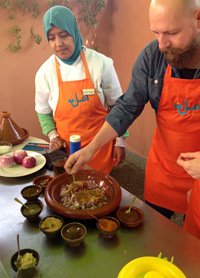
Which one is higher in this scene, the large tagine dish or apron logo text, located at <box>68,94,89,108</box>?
apron logo text, located at <box>68,94,89,108</box>

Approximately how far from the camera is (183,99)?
136 centimetres

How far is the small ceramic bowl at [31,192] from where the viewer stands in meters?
1.20

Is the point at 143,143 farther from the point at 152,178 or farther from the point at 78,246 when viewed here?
the point at 78,246

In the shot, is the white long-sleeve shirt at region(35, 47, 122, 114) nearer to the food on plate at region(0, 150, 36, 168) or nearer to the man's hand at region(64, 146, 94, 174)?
the food on plate at region(0, 150, 36, 168)

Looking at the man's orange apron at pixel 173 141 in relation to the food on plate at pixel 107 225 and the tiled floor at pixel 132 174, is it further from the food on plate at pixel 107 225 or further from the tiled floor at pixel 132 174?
the tiled floor at pixel 132 174

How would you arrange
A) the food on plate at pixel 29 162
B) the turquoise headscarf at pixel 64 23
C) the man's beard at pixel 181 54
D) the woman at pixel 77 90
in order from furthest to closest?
the woman at pixel 77 90
the turquoise headscarf at pixel 64 23
the food on plate at pixel 29 162
the man's beard at pixel 181 54

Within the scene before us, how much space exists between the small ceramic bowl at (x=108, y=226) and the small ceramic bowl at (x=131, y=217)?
3 cm

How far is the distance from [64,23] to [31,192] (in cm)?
106

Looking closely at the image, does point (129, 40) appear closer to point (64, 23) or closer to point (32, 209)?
point (64, 23)

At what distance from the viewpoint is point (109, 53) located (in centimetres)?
345

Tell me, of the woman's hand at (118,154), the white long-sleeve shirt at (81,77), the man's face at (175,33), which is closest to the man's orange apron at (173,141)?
the man's face at (175,33)

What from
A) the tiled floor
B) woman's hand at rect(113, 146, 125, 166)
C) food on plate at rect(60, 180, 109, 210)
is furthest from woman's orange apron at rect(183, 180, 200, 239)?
the tiled floor

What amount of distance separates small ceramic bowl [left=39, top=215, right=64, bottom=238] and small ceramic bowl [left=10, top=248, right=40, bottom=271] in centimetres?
9

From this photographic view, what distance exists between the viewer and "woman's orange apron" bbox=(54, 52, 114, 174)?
1868 millimetres
